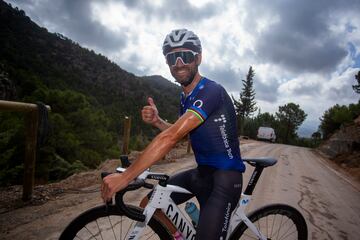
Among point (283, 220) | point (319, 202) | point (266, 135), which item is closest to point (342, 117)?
point (266, 135)

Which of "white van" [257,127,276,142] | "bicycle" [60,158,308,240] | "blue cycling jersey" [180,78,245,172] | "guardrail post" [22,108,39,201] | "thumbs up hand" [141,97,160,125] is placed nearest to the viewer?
"bicycle" [60,158,308,240]

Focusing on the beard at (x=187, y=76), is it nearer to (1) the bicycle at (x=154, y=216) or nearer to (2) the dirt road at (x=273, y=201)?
(1) the bicycle at (x=154, y=216)

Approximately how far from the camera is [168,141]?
1.79 meters

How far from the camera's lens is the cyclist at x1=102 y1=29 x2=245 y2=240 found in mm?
1898

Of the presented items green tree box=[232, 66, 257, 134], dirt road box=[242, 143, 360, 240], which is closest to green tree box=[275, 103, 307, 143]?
green tree box=[232, 66, 257, 134]

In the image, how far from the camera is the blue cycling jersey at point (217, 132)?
2116mm

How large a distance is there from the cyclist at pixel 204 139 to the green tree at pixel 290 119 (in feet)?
249

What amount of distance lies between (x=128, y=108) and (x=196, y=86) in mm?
81569

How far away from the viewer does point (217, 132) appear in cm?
215

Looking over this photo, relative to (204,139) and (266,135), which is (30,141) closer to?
(204,139)

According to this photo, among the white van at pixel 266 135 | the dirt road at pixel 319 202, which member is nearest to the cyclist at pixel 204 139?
the dirt road at pixel 319 202

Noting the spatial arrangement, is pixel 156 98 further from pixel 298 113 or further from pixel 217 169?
pixel 217 169

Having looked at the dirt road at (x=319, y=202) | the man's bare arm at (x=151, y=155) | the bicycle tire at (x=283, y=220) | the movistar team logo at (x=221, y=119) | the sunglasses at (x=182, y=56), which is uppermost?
the sunglasses at (x=182, y=56)

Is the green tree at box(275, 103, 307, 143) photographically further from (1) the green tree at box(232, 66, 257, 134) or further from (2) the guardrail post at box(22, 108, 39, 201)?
(2) the guardrail post at box(22, 108, 39, 201)
